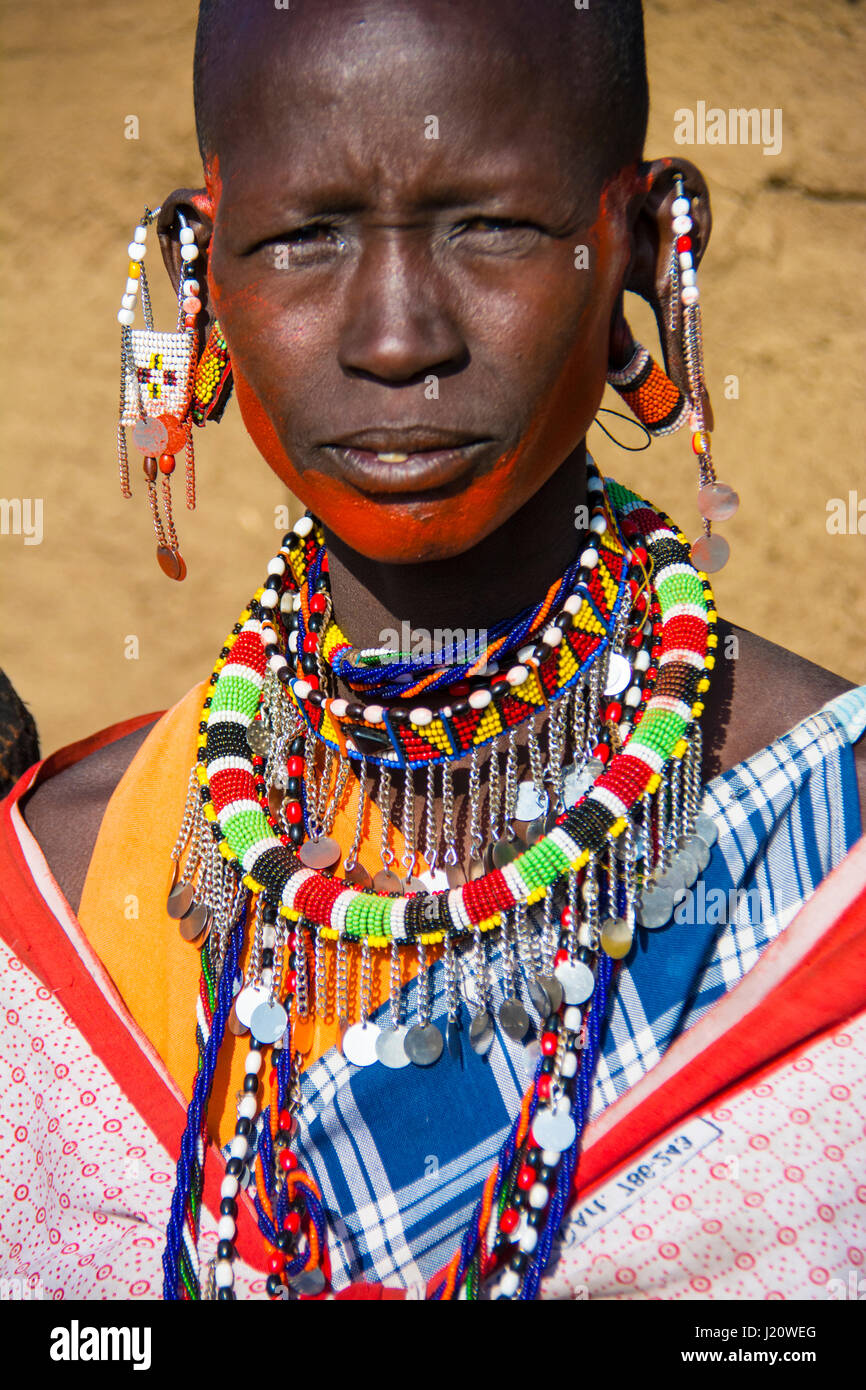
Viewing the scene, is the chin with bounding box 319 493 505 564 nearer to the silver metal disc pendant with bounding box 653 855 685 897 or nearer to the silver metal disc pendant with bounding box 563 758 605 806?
the silver metal disc pendant with bounding box 563 758 605 806

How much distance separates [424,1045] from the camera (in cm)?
171

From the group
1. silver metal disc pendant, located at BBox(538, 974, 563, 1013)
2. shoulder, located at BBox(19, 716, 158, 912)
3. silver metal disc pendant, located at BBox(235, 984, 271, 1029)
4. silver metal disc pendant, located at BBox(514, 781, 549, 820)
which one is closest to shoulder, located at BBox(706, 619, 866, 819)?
silver metal disc pendant, located at BBox(514, 781, 549, 820)

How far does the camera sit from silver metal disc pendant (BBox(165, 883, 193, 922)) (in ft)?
6.30

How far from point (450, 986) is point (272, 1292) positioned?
43 centimetres

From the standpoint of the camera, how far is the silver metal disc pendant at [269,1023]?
1.77 meters

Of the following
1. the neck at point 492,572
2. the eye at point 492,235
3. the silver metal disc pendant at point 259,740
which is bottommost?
the silver metal disc pendant at point 259,740

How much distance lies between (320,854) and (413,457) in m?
0.60

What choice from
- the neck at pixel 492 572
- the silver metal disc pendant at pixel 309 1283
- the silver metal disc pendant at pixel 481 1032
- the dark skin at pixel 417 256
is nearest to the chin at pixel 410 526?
the dark skin at pixel 417 256

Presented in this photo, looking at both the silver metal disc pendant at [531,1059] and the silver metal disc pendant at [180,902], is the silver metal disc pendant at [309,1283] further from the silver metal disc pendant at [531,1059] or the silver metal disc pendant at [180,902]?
the silver metal disc pendant at [180,902]

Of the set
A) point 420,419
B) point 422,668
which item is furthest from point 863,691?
point 420,419

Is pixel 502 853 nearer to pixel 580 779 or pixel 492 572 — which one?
pixel 580 779

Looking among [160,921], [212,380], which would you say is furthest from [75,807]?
[212,380]

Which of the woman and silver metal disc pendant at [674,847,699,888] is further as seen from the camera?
silver metal disc pendant at [674,847,699,888]

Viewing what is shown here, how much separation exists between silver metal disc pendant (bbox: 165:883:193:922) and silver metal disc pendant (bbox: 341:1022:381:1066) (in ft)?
1.05
